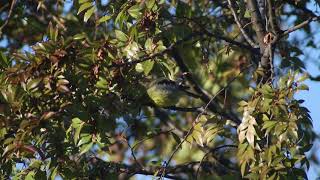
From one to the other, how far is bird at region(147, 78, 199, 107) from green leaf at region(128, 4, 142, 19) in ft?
1.31

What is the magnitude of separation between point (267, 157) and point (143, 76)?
74 centimetres

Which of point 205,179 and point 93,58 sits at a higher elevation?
point 93,58

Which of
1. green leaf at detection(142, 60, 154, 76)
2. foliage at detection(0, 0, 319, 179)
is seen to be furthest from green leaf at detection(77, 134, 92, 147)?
green leaf at detection(142, 60, 154, 76)

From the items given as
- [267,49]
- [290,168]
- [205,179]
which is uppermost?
[267,49]

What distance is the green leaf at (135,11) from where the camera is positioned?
141 inches

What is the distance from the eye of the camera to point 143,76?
359 centimetres

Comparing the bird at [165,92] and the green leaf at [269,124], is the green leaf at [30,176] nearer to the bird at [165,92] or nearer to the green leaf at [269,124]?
the bird at [165,92]

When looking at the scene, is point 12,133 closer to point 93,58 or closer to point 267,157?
point 93,58

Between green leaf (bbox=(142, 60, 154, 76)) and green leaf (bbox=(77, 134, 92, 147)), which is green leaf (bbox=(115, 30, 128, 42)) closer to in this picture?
green leaf (bbox=(142, 60, 154, 76))

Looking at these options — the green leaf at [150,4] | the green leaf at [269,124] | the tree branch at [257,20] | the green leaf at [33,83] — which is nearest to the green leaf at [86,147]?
the green leaf at [33,83]

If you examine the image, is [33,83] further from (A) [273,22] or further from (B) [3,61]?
(A) [273,22]

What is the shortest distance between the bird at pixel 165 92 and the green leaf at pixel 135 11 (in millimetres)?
400

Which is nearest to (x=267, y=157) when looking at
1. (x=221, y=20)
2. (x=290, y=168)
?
(x=290, y=168)

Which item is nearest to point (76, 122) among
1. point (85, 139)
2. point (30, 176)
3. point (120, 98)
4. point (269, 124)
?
point (85, 139)
